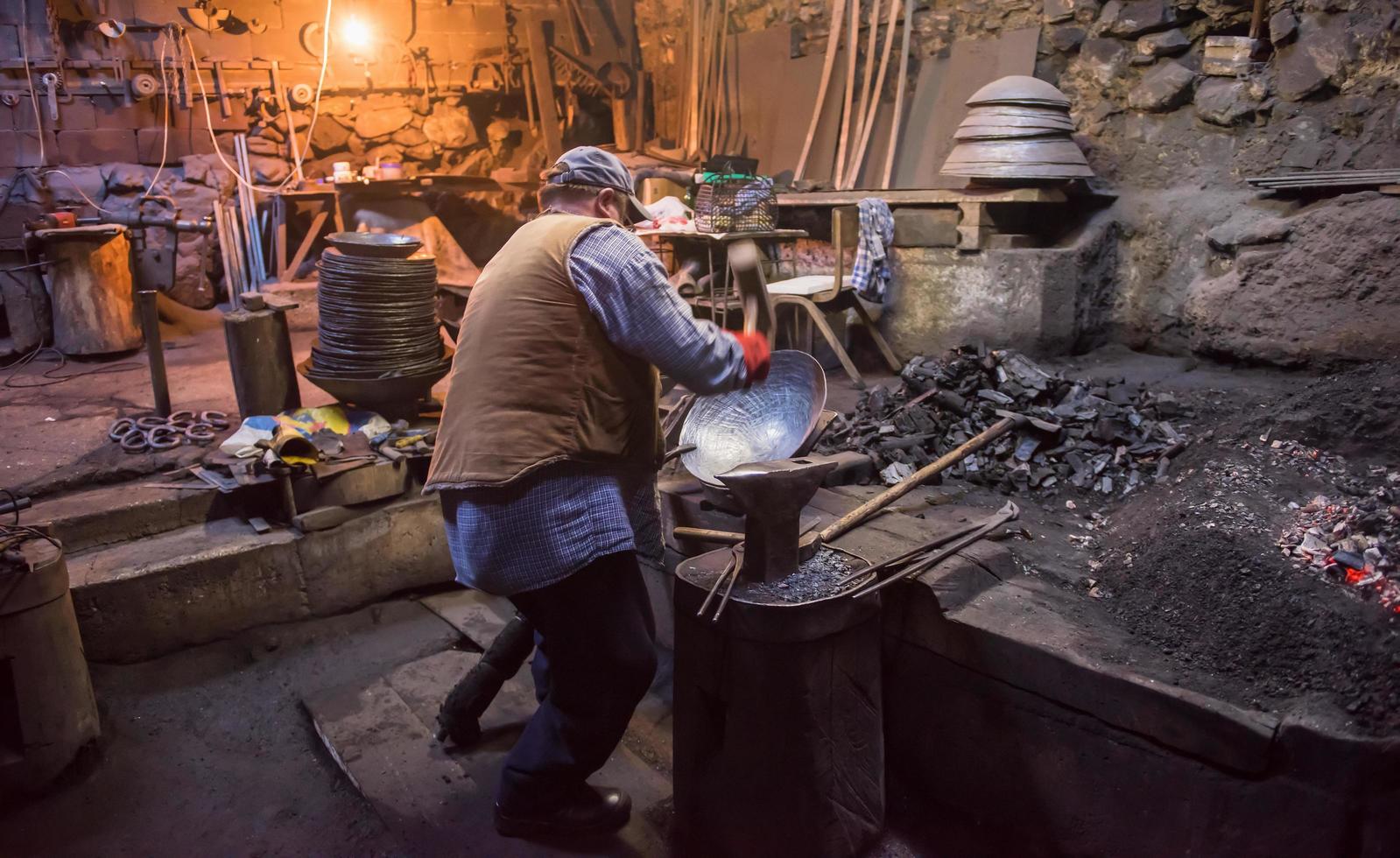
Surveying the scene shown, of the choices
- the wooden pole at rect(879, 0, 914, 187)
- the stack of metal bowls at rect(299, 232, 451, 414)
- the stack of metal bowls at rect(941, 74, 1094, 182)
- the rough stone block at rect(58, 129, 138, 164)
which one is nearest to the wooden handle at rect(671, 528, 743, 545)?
the stack of metal bowls at rect(299, 232, 451, 414)

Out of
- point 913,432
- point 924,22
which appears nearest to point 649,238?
point 924,22

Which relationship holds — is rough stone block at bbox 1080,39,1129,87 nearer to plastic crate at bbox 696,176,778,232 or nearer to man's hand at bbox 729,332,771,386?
plastic crate at bbox 696,176,778,232

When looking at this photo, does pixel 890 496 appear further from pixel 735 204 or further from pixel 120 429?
pixel 120 429

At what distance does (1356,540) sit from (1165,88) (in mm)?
4132

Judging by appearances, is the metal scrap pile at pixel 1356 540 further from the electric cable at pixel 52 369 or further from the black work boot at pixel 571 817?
the electric cable at pixel 52 369

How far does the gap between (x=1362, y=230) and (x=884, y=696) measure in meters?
3.62

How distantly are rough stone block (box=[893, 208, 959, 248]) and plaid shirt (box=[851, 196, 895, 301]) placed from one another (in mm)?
103

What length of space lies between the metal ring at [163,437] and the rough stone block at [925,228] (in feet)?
15.7

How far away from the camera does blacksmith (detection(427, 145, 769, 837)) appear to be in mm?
2592

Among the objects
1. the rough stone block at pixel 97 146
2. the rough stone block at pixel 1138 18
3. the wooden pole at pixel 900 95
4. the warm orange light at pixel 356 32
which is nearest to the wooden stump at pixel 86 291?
the rough stone block at pixel 97 146

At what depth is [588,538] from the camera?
2.66 meters

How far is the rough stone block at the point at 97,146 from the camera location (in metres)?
9.46

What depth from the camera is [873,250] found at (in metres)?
6.29

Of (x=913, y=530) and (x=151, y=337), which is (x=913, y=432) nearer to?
(x=913, y=530)
